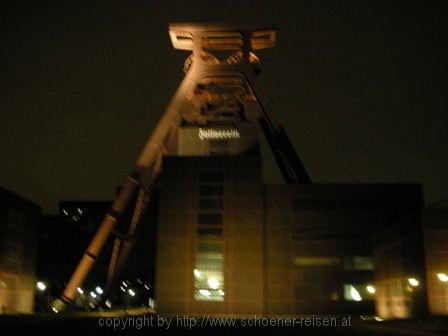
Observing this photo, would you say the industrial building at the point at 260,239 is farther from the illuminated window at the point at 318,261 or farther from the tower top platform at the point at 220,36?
the tower top platform at the point at 220,36

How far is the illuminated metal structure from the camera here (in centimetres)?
4403

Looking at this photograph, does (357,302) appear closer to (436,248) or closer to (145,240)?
(436,248)

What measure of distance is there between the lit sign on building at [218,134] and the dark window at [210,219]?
6763 mm

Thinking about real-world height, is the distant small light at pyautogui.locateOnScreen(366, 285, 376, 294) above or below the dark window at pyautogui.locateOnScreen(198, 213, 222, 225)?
below

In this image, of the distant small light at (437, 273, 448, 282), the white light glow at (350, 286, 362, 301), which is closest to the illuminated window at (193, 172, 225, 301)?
the white light glow at (350, 286, 362, 301)

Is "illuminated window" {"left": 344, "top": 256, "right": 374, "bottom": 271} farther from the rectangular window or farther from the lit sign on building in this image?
the lit sign on building

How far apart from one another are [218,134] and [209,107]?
4.06 metres

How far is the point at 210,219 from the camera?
135ft

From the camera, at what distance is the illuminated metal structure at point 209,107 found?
4403 centimetres

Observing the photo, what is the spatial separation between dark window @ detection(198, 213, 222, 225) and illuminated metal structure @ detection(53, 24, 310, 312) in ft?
18.4

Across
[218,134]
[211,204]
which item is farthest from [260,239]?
[218,134]

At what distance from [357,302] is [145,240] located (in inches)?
1261

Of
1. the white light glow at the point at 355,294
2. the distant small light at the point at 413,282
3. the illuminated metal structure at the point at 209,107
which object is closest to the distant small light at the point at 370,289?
the white light glow at the point at 355,294

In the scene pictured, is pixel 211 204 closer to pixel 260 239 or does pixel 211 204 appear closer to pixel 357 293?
pixel 260 239
